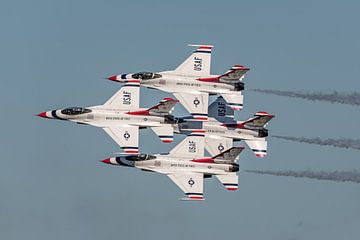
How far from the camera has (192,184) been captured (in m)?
117

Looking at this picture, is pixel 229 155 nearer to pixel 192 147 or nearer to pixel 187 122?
pixel 192 147

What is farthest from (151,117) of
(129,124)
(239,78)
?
(239,78)

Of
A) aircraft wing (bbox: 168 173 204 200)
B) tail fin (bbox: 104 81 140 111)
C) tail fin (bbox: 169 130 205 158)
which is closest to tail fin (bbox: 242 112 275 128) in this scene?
tail fin (bbox: 169 130 205 158)

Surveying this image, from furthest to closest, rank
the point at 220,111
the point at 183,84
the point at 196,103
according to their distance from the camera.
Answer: the point at 220,111 < the point at 183,84 < the point at 196,103

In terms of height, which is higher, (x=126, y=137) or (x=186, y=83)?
(x=186, y=83)

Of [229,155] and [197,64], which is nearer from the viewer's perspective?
[229,155]

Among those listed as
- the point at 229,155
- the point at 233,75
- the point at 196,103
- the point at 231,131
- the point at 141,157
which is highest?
the point at 233,75

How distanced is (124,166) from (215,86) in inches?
490

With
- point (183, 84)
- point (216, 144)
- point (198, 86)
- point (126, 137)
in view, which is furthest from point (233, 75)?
point (126, 137)

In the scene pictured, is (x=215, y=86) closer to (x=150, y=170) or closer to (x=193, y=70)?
(x=193, y=70)

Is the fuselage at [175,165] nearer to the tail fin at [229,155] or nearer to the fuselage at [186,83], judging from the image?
the tail fin at [229,155]

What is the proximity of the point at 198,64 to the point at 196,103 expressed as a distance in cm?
485

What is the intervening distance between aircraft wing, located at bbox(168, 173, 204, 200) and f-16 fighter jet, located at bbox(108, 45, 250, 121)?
6.30 meters

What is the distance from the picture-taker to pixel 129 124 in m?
117
